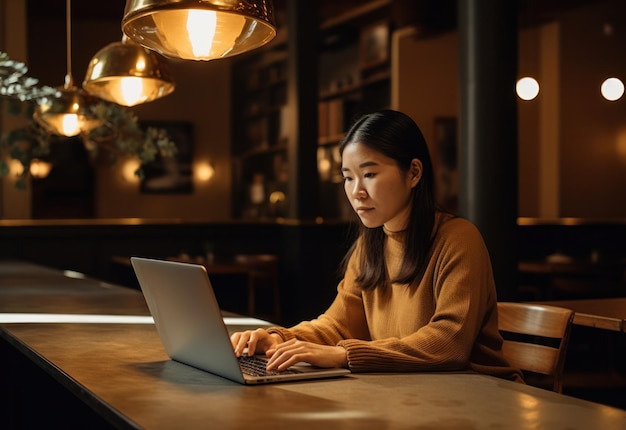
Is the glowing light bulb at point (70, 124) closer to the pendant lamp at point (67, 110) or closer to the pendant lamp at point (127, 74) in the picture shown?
the pendant lamp at point (67, 110)

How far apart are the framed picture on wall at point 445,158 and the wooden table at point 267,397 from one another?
772cm

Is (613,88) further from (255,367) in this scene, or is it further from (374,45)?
(255,367)

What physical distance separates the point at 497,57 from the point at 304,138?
4.25 metres

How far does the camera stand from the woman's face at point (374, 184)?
7.28 feet

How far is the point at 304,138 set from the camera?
8.59m

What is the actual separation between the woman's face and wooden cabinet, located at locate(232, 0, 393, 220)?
631 centimetres

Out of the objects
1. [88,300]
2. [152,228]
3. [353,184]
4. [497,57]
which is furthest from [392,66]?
[353,184]

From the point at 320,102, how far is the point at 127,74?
27.2 ft

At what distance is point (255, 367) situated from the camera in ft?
6.49

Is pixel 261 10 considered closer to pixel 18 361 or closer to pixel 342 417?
pixel 342 417

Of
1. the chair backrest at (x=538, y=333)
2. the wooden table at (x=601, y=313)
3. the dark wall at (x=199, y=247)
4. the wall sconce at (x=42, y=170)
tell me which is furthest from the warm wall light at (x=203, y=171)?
the chair backrest at (x=538, y=333)

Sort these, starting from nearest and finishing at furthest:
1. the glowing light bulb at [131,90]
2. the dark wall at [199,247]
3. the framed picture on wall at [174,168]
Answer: the glowing light bulb at [131,90]
the dark wall at [199,247]
the framed picture on wall at [174,168]

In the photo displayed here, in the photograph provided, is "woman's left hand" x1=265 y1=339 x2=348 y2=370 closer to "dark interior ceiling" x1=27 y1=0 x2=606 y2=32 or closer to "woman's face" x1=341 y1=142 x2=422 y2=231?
"woman's face" x1=341 y1=142 x2=422 y2=231

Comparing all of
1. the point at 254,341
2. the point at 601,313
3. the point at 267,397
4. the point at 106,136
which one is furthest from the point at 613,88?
the point at 267,397
